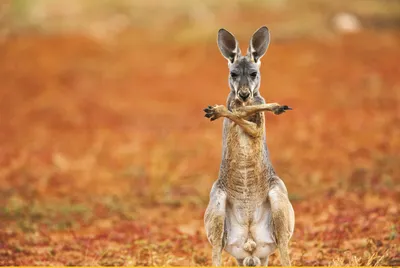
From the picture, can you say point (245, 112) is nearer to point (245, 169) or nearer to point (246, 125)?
point (246, 125)

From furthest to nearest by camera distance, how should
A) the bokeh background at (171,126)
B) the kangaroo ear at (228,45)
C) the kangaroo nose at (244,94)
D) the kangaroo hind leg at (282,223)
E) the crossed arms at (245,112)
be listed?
1. the bokeh background at (171,126)
2. the kangaroo ear at (228,45)
3. the kangaroo hind leg at (282,223)
4. the kangaroo nose at (244,94)
5. the crossed arms at (245,112)

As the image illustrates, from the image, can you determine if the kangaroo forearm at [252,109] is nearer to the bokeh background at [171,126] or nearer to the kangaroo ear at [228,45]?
the kangaroo ear at [228,45]

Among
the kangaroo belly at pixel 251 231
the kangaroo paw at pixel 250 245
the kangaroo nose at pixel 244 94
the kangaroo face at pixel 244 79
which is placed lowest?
the kangaroo paw at pixel 250 245

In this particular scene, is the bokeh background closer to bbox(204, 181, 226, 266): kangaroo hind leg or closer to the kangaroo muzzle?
bbox(204, 181, 226, 266): kangaroo hind leg

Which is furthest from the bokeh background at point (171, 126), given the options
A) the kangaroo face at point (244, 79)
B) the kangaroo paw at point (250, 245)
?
the kangaroo face at point (244, 79)

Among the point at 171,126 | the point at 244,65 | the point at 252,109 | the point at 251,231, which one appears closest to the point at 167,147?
the point at 171,126

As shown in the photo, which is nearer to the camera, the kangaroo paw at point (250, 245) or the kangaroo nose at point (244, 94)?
the kangaroo nose at point (244, 94)

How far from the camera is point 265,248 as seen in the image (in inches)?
240

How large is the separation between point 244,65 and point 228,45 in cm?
32

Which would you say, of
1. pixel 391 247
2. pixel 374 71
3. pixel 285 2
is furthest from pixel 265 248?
pixel 285 2

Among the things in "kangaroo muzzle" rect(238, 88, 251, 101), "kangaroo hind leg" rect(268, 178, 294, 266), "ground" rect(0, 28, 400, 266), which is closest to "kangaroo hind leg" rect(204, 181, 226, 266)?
"kangaroo hind leg" rect(268, 178, 294, 266)

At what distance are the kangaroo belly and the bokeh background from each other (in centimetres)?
99

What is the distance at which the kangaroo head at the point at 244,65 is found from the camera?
19.3ft

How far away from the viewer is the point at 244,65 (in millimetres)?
6000
